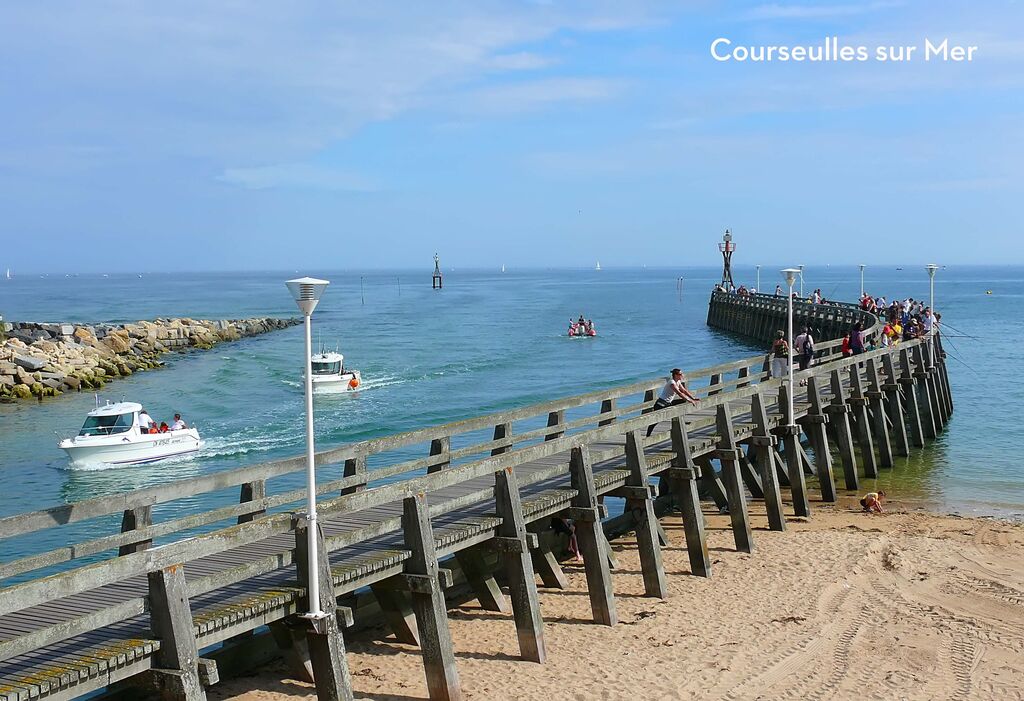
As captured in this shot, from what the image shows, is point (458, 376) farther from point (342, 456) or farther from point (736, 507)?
point (342, 456)

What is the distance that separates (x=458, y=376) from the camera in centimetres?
4934

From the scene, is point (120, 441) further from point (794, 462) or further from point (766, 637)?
point (766, 637)

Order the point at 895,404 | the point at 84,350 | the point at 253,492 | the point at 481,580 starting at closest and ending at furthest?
the point at 253,492
the point at 481,580
the point at 895,404
the point at 84,350

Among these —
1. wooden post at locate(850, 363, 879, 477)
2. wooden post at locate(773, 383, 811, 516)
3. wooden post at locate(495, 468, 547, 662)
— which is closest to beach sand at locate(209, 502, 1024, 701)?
wooden post at locate(495, 468, 547, 662)

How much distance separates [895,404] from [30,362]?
1475 inches

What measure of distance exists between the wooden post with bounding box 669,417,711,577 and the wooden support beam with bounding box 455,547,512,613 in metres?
2.79

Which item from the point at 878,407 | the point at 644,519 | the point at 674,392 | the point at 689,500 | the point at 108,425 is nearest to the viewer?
the point at 644,519

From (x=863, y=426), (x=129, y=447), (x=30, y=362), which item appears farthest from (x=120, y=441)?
(x=30, y=362)

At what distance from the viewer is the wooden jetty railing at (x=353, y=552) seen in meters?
7.11

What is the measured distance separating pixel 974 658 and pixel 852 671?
149 centimetres

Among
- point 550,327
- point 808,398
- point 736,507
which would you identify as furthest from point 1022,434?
point 550,327

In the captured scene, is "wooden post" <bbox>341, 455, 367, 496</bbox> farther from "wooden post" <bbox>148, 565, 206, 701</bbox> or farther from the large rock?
the large rock

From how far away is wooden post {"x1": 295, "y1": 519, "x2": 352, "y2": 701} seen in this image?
8.35 metres

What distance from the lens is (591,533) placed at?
462 inches
